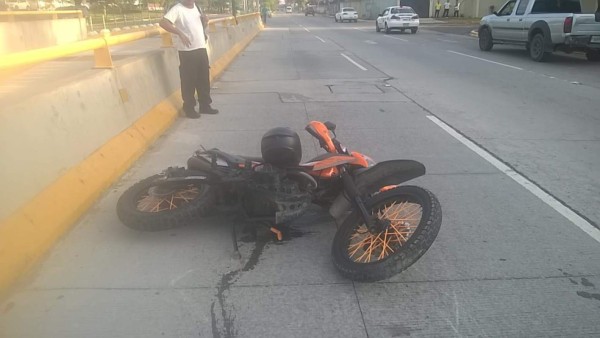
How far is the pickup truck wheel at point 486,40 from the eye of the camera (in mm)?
19172

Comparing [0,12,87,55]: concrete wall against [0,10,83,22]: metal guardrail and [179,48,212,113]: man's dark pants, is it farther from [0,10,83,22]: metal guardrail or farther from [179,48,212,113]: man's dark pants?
[179,48,212,113]: man's dark pants

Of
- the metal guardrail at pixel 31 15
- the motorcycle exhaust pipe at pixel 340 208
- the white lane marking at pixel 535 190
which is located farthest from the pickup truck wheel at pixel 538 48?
the metal guardrail at pixel 31 15

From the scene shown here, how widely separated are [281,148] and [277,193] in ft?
1.09

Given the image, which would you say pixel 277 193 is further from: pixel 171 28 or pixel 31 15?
pixel 31 15

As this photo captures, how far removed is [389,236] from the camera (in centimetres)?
346

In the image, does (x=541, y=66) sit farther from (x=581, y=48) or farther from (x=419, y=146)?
(x=419, y=146)

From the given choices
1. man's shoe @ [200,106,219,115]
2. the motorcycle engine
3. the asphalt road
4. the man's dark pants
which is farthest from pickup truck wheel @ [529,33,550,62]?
the motorcycle engine

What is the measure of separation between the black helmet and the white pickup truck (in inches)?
537

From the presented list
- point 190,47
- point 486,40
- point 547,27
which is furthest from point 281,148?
point 486,40

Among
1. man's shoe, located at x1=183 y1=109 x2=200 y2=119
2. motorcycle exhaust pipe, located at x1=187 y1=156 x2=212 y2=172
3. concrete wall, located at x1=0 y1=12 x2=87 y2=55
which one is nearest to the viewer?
motorcycle exhaust pipe, located at x1=187 y1=156 x2=212 y2=172

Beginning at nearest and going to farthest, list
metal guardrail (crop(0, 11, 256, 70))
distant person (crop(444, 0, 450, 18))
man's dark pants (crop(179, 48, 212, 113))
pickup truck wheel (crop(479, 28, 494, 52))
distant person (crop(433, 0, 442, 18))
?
1. metal guardrail (crop(0, 11, 256, 70))
2. man's dark pants (crop(179, 48, 212, 113))
3. pickup truck wheel (crop(479, 28, 494, 52))
4. distant person (crop(444, 0, 450, 18))
5. distant person (crop(433, 0, 442, 18))

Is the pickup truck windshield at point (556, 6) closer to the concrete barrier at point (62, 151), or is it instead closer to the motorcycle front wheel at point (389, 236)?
the concrete barrier at point (62, 151)

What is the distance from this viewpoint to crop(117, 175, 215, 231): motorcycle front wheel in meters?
3.84

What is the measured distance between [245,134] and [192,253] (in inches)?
140
